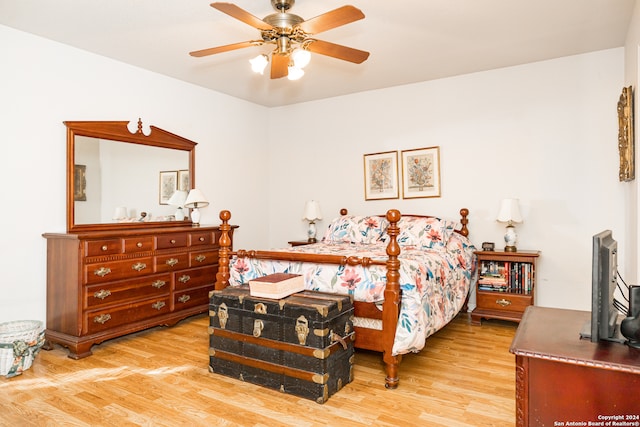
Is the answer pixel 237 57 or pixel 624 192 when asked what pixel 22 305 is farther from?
pixel 624 192

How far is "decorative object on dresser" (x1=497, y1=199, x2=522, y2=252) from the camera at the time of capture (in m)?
3.89

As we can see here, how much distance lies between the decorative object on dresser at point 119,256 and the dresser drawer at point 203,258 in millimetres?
10

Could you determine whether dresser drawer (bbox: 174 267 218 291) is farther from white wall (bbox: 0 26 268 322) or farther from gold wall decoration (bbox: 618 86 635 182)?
gold wall decoration (bbox: 618 86 635 182)

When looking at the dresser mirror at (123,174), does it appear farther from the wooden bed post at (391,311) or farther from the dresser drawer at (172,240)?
the wooden bed post at (391,311)

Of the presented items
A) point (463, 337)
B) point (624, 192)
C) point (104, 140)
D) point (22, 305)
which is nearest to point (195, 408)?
point (22, 305)

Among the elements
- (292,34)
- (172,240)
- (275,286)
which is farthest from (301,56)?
(172,240)

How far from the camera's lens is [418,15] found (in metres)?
2.99

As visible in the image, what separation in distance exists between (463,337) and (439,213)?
146 centimetres

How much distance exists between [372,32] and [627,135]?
6.69ft

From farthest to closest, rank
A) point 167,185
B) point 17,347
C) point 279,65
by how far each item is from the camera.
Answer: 1. point 167,185
2. point 279,65
3. point 17,347

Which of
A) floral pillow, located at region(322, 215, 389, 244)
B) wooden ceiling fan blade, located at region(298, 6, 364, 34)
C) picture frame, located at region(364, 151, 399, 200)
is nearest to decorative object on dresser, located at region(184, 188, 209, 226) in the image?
floral pillow, located at region(322, 215, 389, 244)

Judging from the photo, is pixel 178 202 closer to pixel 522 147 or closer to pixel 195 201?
pixel 195 201

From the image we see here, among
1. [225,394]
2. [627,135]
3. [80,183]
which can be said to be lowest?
[225,394]

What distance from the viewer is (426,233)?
399cm
